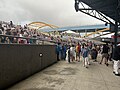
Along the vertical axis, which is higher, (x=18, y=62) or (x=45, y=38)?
(x=45, y=38)

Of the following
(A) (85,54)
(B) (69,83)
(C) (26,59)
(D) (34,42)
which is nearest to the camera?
(B) (69,83)

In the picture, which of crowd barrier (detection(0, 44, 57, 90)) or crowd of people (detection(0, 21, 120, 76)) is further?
crowd of people (detection(0, 21, 120, 76))

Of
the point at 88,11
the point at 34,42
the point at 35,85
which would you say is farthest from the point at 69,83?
the point at 88,11

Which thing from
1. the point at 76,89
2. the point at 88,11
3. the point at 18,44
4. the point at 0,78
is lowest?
the point at 76,89

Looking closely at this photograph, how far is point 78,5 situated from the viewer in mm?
15914

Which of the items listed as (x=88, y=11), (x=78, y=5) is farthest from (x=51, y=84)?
(x=88, y=11)

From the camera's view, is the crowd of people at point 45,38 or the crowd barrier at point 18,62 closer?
the crowd barrier at point 18,62

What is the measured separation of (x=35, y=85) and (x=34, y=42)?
12.5 feet

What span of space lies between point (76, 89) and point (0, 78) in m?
2.76

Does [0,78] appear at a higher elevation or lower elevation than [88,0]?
lower

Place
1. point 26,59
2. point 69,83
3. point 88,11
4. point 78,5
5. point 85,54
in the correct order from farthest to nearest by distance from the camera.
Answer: point 88,11, point 78,5, point 85,54, point 26,59, point 69,83

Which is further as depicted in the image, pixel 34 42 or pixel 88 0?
pixel 88 0

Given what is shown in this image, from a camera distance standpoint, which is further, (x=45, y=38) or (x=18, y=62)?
(x=45, y=38)

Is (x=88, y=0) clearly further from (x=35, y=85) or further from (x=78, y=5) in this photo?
(x=35, y=85)
